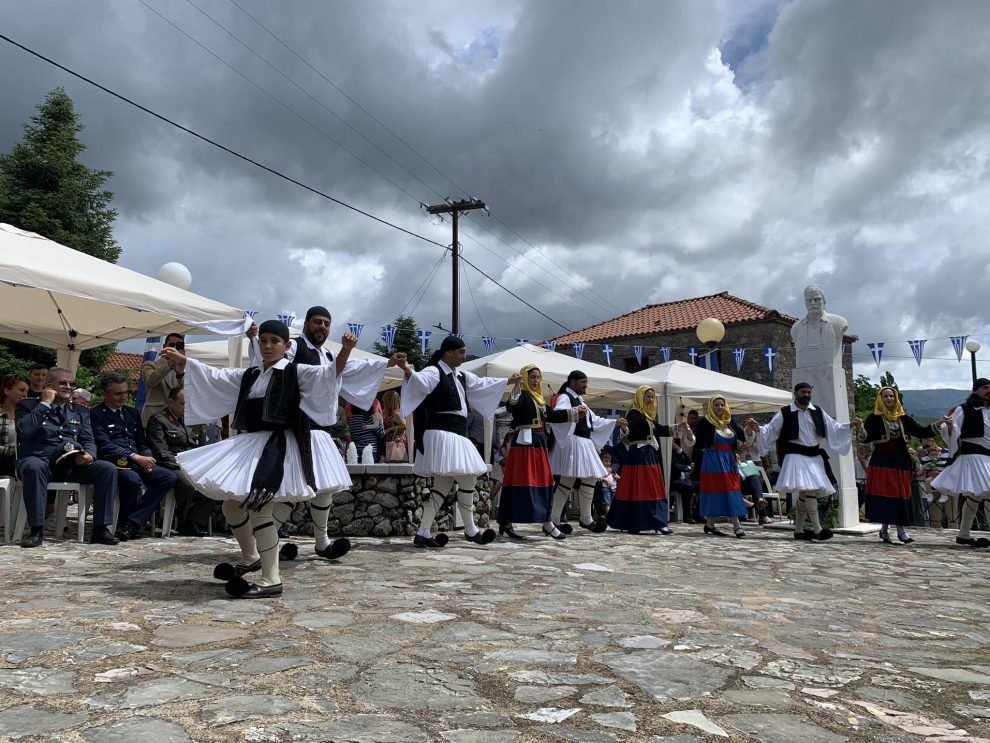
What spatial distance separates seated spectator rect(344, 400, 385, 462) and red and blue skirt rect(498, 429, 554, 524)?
2.65 metres

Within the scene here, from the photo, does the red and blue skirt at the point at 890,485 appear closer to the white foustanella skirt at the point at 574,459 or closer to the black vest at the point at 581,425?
the white foustanella skirt at the point at 574,459

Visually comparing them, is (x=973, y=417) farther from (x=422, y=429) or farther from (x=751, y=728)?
(x=751, y=728)

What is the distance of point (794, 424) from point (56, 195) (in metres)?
26.8

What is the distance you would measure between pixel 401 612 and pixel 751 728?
2044 millimetres

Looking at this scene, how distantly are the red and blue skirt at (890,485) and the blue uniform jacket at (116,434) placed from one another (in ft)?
27.4

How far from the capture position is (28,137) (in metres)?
27.3

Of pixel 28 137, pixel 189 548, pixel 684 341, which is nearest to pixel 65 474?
pixel 189 548

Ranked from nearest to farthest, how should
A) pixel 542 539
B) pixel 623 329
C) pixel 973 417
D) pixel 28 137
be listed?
pixel 542 539 → pixel 973 417 → pixel 28 137 → pixel 623 329

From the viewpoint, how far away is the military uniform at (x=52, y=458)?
6.44 metres

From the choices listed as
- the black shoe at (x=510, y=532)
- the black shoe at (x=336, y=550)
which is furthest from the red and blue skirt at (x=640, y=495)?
the black shoe at (x=336, y=550)

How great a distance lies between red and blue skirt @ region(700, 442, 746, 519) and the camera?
32.5 feet

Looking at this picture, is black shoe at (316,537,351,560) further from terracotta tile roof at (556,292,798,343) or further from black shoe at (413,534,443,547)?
terracotta tile roof at (556,292,798,343)

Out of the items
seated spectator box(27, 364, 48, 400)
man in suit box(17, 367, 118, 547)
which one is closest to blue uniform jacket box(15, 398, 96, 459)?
man in suit box(17, 367, 118, 547)

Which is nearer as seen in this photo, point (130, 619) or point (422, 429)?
point (130, 619)
